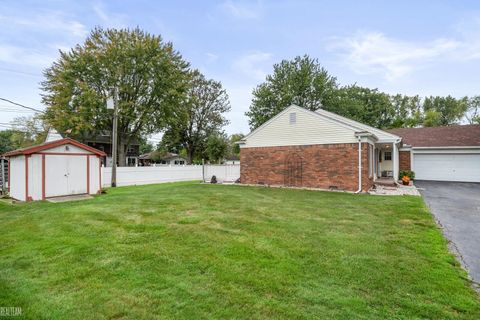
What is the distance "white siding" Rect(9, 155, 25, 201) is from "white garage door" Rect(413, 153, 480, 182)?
22.3m

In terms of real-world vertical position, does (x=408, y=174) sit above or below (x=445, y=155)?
below

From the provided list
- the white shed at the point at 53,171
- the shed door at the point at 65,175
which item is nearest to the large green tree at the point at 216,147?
the white shed at the point at 53,171

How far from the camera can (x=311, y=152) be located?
13.5 m

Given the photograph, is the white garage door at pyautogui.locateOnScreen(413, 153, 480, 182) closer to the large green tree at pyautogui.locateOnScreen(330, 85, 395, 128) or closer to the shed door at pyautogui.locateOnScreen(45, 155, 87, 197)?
the large green tree at pyautogui.locateOnScreen(330, 85, 395, 128)

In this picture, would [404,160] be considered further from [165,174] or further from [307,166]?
[165,174]

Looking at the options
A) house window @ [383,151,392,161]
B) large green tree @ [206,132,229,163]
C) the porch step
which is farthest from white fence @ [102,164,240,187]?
house window @ [383,151,392,161]

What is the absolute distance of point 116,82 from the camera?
75.1 ft

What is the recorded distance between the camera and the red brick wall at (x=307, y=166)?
1229 cm

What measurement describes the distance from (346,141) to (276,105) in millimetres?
19289

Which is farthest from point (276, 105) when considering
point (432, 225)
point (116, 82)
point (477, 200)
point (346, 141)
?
point (432, 225)

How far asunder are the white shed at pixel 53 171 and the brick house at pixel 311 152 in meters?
8.20

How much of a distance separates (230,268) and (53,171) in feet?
35.2

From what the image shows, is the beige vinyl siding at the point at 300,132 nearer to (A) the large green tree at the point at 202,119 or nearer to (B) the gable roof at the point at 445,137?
(B) the gable roof at the point at 445,137

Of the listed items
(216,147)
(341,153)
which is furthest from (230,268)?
(216,147)
